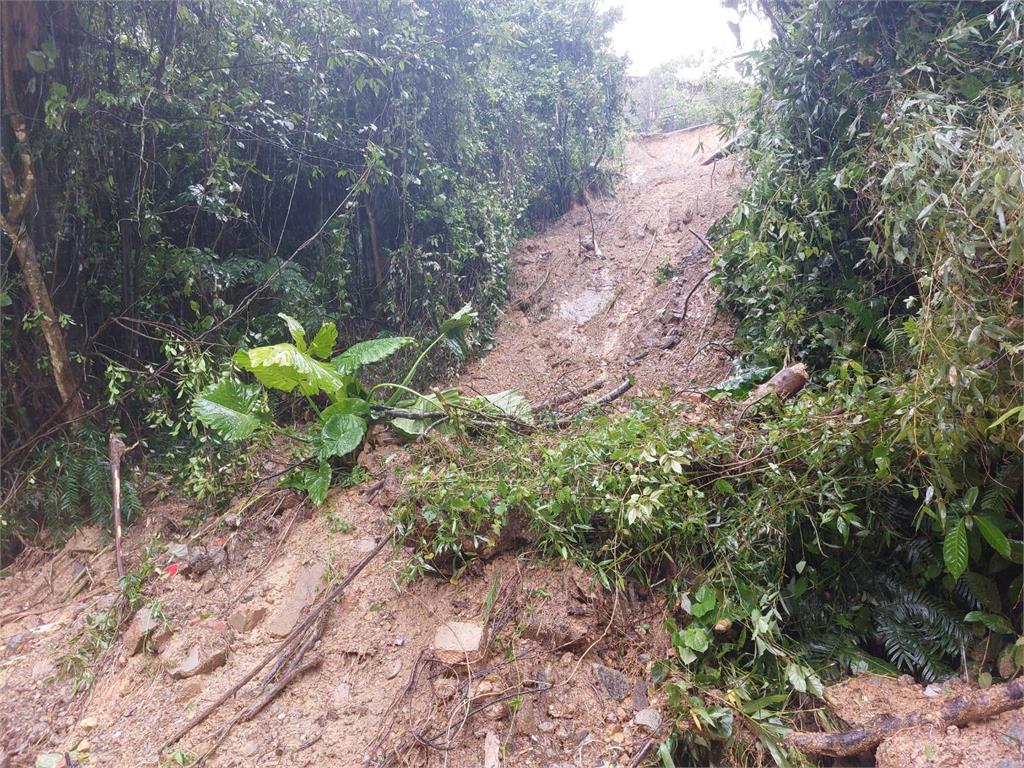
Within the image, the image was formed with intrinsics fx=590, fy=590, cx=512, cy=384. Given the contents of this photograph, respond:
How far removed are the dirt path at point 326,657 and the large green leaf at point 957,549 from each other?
3.52 feet

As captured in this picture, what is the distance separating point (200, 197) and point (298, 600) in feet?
9.67

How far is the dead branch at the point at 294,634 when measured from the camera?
7.79 ft

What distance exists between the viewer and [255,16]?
4270 millimetres

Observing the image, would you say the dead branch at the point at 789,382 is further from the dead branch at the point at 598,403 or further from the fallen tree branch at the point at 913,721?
the fallen tree branch at the point at 913,721

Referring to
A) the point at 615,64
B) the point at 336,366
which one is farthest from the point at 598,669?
the point at 615,64

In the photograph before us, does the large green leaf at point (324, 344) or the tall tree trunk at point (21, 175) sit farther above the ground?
the tall tree trunk at point (21, 175)

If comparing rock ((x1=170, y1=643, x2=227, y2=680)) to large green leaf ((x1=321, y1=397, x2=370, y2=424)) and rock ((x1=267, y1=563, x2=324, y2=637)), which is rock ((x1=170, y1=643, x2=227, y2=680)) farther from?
large green leaf ((x1=321, y1=397, x2=370, y2=424))

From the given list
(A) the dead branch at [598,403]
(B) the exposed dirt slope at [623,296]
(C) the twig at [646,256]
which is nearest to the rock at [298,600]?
(A) the dead branch at [598,403]

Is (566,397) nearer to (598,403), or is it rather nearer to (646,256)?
(598,403)

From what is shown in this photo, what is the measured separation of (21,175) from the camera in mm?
3467

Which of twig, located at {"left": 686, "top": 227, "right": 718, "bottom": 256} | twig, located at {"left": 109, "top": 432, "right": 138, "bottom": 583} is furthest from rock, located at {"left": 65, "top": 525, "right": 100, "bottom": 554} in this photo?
twig, located at {"left": 686, "top": 227, "right": 718, "bottom": 256}

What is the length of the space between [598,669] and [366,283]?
15.9 feet

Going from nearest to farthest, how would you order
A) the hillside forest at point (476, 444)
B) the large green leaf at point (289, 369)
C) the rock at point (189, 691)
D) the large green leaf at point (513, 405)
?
1. the hillside forest at point (476, 444)
2. the rock at point (189, 691)
3. the large green leaf at point (289, 369)
4. the large green leaf at point (513, 405)

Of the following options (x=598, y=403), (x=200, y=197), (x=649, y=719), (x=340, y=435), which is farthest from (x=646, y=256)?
(x=649, y=719)
